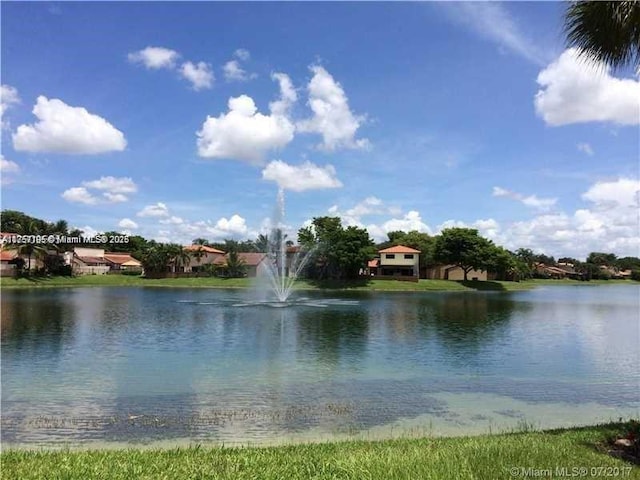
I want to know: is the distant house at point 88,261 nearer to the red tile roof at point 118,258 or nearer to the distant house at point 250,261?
the red tile roof at point 118,258

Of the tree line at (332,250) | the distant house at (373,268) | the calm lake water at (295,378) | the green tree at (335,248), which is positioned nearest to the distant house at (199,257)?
the tree line at (332,250)

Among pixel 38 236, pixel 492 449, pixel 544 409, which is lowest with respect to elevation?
pixel 544 409

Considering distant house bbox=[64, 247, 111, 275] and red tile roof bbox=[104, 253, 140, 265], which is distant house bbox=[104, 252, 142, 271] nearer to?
red tile roof bbox=[104, 253, 140, 265]

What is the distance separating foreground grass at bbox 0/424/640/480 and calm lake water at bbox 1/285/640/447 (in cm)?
420

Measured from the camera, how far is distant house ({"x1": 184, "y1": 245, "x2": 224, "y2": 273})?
356 ft

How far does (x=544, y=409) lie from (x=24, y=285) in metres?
80.4

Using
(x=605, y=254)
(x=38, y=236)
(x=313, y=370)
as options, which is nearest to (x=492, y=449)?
(x=313, y=370)

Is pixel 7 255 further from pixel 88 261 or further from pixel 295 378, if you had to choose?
pixel 295 378

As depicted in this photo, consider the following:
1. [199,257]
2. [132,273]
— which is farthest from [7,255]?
[199,257]

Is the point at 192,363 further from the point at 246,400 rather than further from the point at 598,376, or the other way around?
the point at 598,376

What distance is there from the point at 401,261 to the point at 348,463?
94964 millimetres

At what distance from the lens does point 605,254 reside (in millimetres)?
185875

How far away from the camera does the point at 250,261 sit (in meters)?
106

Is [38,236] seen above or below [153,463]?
above
